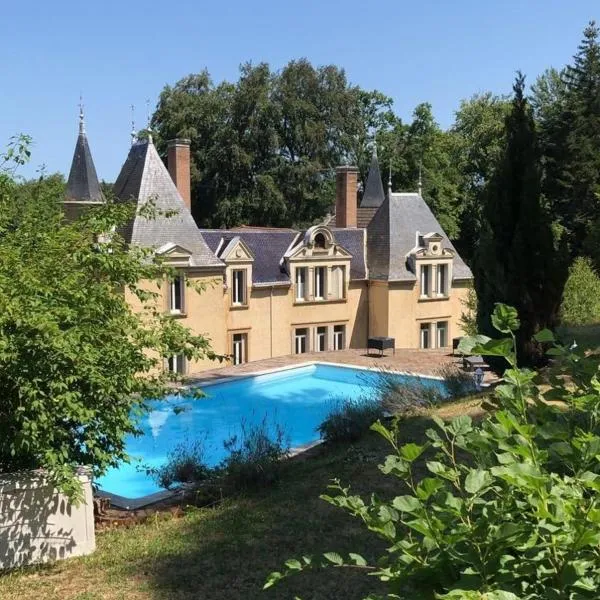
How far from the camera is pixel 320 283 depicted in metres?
33.7

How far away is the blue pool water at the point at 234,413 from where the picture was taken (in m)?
16.4

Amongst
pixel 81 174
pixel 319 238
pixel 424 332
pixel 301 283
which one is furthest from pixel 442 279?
pixel 81 174

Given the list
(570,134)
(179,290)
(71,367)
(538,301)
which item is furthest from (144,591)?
(570,134)

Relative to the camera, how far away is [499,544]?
7.10ft

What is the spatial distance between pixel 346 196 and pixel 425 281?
258 inches

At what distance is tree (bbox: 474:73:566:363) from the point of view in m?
15.1

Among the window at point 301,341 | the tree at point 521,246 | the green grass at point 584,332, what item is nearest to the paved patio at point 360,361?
the window at point 301,341

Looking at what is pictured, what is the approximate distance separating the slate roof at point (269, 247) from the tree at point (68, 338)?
21602mm

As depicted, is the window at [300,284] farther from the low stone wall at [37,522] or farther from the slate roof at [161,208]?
the low stone wall at [37,522]

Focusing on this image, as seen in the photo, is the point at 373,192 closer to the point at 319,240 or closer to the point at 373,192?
the point at 373,192

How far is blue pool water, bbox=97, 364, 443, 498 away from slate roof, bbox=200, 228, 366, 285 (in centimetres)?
579

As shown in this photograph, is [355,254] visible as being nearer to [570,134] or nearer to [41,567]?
[570,134]

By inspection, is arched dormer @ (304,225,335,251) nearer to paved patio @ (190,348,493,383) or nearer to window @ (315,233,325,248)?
window @ (315,233,325,248)

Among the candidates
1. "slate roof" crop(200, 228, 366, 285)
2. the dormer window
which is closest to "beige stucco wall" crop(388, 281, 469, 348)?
"slate roof" crop(200, 228, 366, 285)
